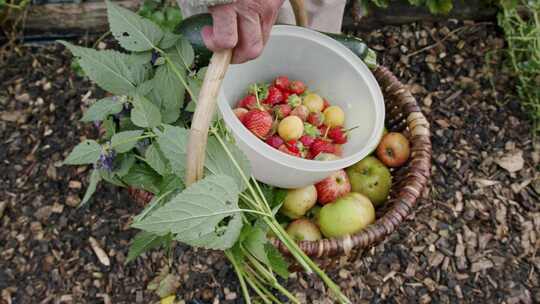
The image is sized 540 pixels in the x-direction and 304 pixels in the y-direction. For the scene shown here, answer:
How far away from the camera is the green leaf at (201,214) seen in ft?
2.31

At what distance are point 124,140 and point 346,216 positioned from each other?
0.47 meters

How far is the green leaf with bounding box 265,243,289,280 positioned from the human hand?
0.32 meters

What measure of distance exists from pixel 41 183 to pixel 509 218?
4.13ft

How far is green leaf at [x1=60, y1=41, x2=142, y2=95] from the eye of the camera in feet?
3.03

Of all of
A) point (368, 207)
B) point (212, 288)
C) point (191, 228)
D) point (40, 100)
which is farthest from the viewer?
point (40, 100)

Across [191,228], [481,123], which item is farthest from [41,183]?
[481,123]

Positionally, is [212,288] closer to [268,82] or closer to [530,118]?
[268,82]

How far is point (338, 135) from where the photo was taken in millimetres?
1171

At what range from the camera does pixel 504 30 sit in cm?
160

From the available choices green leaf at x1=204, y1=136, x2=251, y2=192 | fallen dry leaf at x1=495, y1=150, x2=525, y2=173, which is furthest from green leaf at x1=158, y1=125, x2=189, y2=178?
fallen dry leaf at x1=495, y1=150, x2=525, y2=173

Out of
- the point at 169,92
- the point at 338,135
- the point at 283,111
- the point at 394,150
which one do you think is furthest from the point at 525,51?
the point at 169,92

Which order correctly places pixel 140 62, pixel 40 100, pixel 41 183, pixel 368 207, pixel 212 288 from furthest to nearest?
1. pixel 40 100
2. pixel 41 183
3. pixel 212 288
4. pixel 368 207
5. pixel 140 62

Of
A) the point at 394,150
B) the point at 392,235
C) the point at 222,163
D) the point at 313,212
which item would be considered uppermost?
the point at 222,163

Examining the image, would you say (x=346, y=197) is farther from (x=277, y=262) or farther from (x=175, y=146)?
(x=175, y=146)
